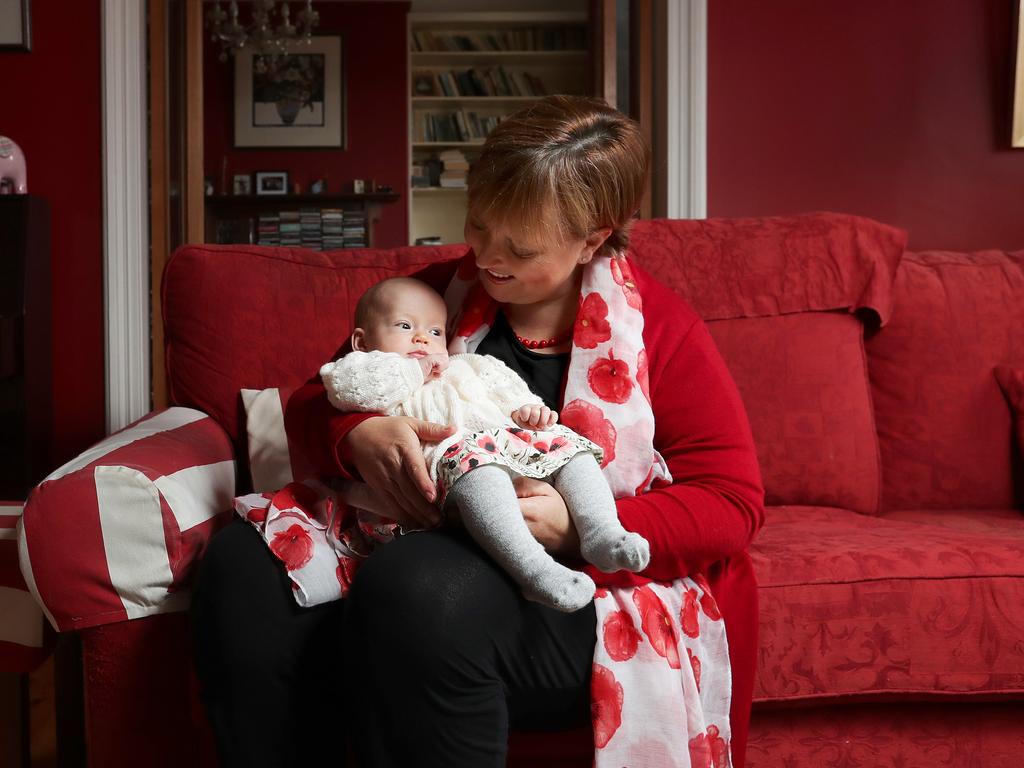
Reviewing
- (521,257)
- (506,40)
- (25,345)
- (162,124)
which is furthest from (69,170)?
(506,40)

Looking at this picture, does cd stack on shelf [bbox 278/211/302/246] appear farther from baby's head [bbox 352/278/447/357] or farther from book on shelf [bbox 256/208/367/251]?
baby's head [bbox 352/278/447/357]

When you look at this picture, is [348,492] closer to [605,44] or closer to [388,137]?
[605,44]

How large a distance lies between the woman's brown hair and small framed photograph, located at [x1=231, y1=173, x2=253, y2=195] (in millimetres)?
5312

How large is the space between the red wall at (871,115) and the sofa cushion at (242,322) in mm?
1575

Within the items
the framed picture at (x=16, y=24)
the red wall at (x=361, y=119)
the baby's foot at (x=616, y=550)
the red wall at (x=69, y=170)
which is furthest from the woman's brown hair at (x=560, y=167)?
the red wall at (x=361, y=119)

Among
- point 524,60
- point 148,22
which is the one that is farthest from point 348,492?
point 524,60

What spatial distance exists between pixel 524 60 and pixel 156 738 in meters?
6.16

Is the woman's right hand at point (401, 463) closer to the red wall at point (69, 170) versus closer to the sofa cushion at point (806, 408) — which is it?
the sofa cushion at point (806, 408)

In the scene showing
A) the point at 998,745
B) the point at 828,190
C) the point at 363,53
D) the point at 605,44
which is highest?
the point at 363,53

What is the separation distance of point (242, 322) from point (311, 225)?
15.1ft

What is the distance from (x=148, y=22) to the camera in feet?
9.92

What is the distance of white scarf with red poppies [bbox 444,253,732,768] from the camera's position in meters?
1.02

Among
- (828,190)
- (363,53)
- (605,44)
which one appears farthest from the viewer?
(363,53)

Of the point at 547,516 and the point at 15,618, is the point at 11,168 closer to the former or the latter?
the point at 15,618
